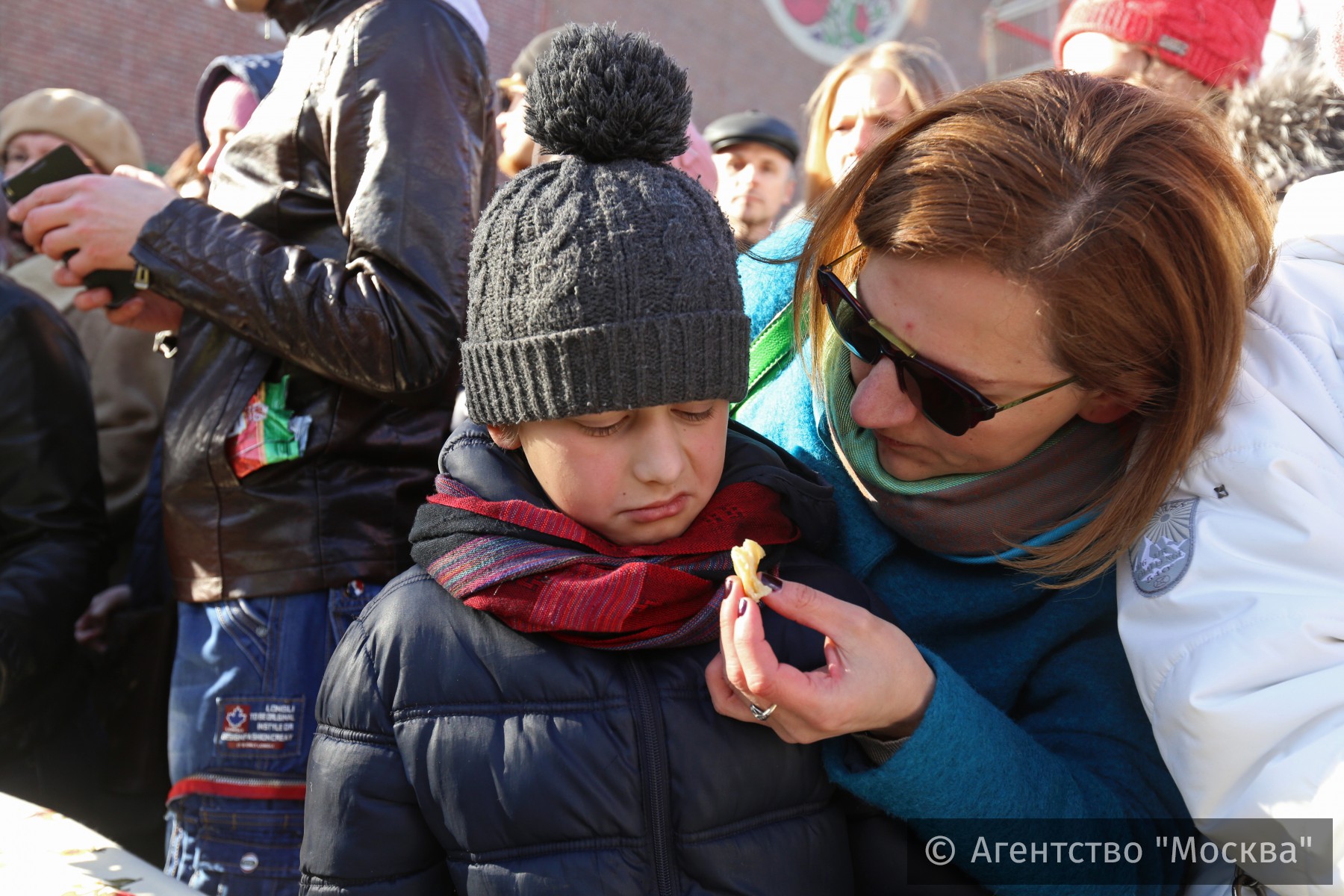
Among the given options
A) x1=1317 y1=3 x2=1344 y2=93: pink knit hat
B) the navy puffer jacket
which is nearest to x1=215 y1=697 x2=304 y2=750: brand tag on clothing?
the navy puffer jacket

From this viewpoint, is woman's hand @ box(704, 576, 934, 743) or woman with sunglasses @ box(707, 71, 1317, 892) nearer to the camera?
woman's hand @ box(704, 576, 934, 743)

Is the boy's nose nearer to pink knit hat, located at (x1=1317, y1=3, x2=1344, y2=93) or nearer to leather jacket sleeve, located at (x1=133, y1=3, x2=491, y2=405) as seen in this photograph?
leather jacket sleeve, located at (x1=133, y1=3, x2=491, y2=405)

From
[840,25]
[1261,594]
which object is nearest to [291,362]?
[1261,594]

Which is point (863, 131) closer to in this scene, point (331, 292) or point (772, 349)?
point (772, 349)

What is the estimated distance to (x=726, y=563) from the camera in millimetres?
1518

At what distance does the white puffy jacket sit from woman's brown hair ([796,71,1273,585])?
6cm

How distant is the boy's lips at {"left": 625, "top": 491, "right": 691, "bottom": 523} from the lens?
1469mm

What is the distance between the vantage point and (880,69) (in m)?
3.62

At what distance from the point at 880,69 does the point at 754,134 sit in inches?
49.8

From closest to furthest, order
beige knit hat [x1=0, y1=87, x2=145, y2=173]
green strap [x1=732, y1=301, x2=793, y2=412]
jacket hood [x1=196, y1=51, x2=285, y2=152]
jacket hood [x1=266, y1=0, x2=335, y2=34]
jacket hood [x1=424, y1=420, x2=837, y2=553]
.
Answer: jacket hood [x1=424, y1=420, x2=837, y2=553]
green strap [x1=732, y1=301, x2=793, y2=412]
jacket hood [x1=266, y1=0, x2=335, y2=34]
jacket hood [x1=196, y1=51, x2=285, y2=152]
beige knit hat [x1=0, y1=87, x2=145, y2=173]

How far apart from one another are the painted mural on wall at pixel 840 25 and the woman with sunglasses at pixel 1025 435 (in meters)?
14.7

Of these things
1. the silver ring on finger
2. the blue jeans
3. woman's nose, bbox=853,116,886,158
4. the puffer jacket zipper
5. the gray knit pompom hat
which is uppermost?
the gray knit pompom hat

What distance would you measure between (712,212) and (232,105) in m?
1.36

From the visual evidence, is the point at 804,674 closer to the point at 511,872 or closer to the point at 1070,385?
the point at 511,872
